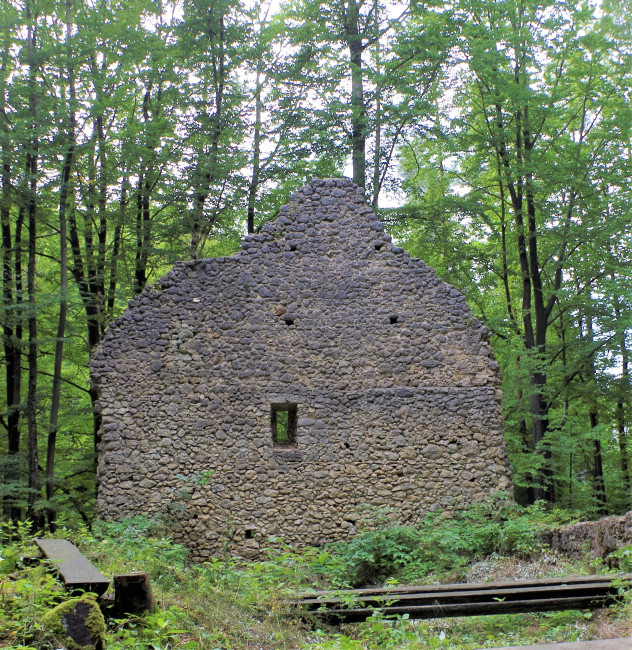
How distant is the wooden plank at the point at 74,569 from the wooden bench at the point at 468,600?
1754mm

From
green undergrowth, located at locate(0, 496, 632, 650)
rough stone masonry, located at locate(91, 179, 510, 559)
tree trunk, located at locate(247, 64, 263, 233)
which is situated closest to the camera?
green undergrowth, located at locate(0, 496, 632, 650)

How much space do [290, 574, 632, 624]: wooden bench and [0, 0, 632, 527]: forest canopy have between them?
8.33 meters

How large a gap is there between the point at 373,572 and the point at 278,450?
6.88 feet

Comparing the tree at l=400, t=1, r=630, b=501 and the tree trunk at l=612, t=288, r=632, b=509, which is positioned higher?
the tree at l=400, t=1, r=630, b=501

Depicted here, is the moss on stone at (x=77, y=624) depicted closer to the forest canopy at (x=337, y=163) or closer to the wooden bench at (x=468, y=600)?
the wooden bench at (x=468, y=600)

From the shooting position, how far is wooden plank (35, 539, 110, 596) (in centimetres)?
402

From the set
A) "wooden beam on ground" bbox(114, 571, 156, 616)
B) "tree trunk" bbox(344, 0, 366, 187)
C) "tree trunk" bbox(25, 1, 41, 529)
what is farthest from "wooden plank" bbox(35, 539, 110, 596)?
"tree trunk" bbox(344, 0, 366, 187)

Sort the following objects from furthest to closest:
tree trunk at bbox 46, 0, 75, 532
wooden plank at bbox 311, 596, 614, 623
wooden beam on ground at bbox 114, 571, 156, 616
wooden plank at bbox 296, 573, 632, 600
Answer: tree trunk at bbox 46, 0, 75, 532 < wooden plank at bbox 296, 573, 632, 600 < wooden plank at bbox 311, 596, 614, 623 < wooden beam on ground at bbox 114, 571, 156, 616

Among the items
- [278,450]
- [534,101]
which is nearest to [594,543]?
[278,450]

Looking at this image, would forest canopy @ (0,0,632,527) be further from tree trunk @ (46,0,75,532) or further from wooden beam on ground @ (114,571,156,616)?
wooden beam on ground @ (114,571,156,616)

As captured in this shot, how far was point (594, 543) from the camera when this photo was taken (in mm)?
7203

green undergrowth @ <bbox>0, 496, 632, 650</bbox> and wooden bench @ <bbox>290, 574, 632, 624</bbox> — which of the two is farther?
wooden bench @ <bbox>290, 574, 632, 624</bbox>

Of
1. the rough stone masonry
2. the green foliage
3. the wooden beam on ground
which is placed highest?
the rough stone masonry

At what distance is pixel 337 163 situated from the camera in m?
17.3
